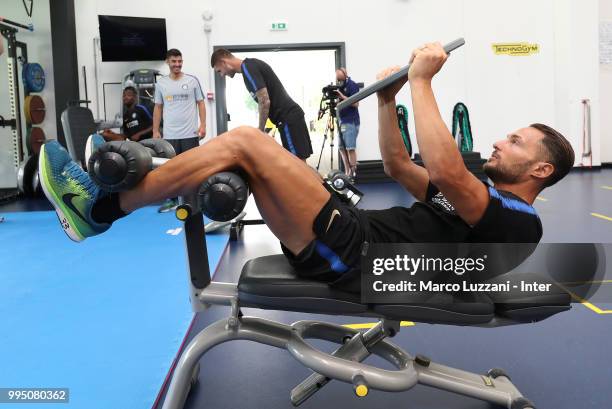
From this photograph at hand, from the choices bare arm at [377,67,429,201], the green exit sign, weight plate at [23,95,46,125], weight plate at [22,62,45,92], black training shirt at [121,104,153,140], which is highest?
the green exit sign

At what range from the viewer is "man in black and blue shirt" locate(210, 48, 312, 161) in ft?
11.8

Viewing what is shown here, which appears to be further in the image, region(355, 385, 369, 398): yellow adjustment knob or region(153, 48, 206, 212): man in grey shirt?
region(153, 48, 206, 212): man in grey shirt

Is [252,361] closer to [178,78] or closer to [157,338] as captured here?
[157,338]

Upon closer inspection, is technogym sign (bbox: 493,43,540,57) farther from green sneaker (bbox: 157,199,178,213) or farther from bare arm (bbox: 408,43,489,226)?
bare arm (bbox: 408,43,489,226)

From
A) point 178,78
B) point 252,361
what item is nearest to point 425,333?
point 252,361

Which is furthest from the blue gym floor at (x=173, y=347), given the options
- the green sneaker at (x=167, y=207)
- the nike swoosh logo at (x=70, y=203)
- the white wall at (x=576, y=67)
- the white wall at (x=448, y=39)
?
the white wall at (x=576, y=67)

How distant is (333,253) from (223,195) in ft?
1.08

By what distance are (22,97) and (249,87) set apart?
16.1ft

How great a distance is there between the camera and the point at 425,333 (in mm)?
2078

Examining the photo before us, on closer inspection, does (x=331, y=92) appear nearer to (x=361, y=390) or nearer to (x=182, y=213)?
(x=182, y=213)

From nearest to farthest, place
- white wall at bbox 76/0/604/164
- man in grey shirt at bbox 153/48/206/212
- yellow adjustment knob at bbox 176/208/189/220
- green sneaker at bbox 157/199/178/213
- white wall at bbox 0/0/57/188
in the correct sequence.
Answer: yellow adjustment knob at bbox 176/208/189/220 < man in grey shirt at bbox 153/48/206/212 < green sneaker at bbox 157/199/178/213 < white wall at bbox 0/0/57/188 < white wall at bbox 76/0/604/164

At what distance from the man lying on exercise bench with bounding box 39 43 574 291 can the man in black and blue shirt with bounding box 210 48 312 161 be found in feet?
7.16

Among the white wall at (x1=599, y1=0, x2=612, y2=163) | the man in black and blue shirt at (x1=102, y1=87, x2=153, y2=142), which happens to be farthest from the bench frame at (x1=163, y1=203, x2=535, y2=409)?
the white wall at (x1=599, y1=0, x2=612, y2=163)

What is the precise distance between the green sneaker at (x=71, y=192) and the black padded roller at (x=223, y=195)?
1.18 feet
